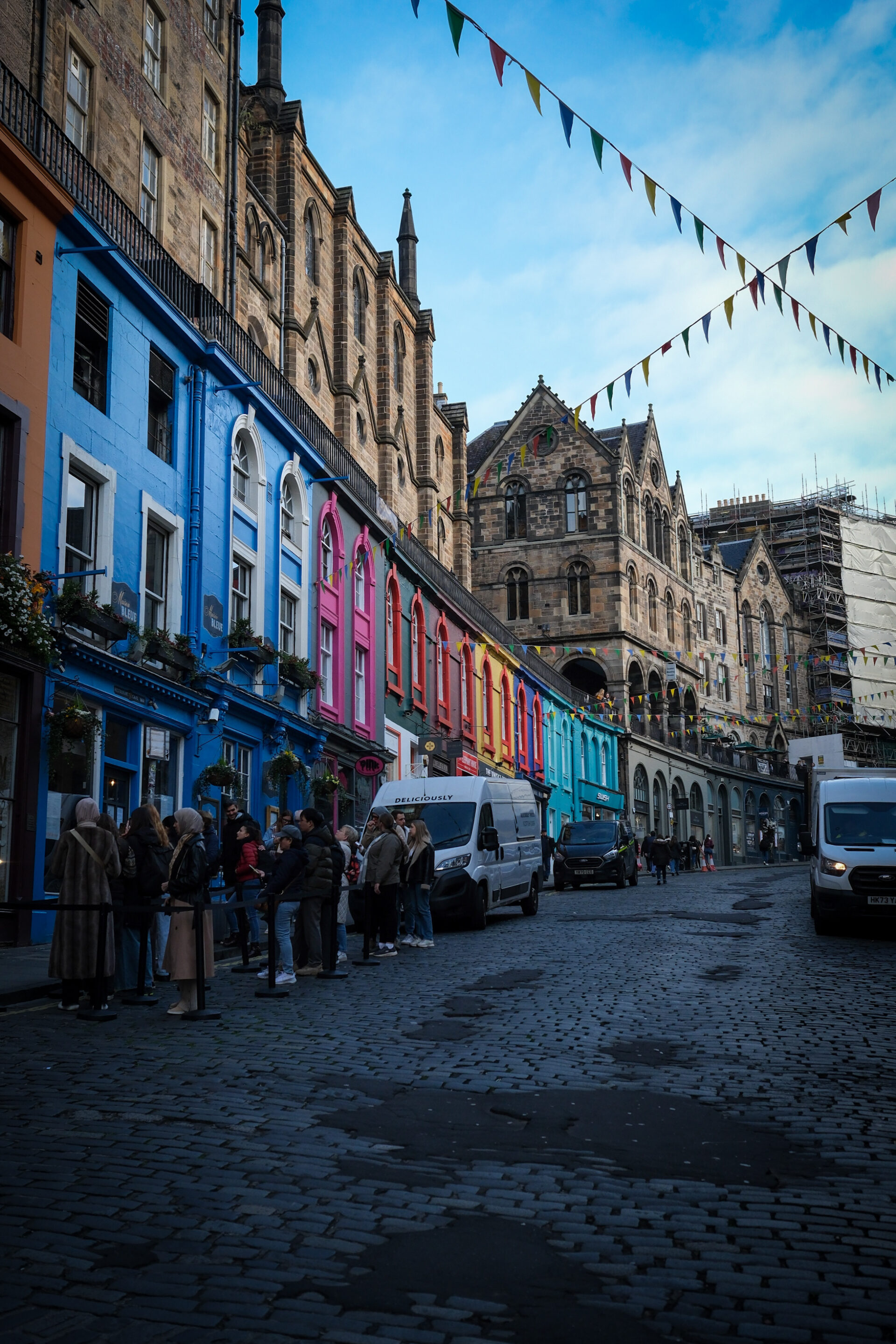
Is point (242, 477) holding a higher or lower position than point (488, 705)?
higher

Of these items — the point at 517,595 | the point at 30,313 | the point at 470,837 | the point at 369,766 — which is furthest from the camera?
the point at 517,595

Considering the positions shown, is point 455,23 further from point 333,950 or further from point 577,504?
point 577,504

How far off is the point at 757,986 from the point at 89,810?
6.25 meters

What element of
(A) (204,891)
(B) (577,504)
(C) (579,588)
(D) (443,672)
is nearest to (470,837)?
(A) (204,891)

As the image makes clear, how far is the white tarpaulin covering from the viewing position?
82.8 metres

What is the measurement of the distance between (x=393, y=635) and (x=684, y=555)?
41585 mm

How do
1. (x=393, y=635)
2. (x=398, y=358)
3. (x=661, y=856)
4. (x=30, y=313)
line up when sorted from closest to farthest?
(x=30, y=313) < (x=393, y=635) < (x=661, y=856) < (x=398, y=358)

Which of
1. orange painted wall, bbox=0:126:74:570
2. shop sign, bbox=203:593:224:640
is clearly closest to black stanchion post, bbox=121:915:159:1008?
orange painted wall, bbox=0:126:74:570

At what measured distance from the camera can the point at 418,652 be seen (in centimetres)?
3681

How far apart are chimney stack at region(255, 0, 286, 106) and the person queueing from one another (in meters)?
31.3

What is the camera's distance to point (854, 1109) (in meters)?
6.84

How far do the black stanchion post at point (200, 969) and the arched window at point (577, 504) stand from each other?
54.6m

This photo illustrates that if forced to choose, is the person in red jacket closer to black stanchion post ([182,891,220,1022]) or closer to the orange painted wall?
black stanchion post ([182,891,220,1022])

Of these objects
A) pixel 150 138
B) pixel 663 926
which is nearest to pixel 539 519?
pixel 150 138
